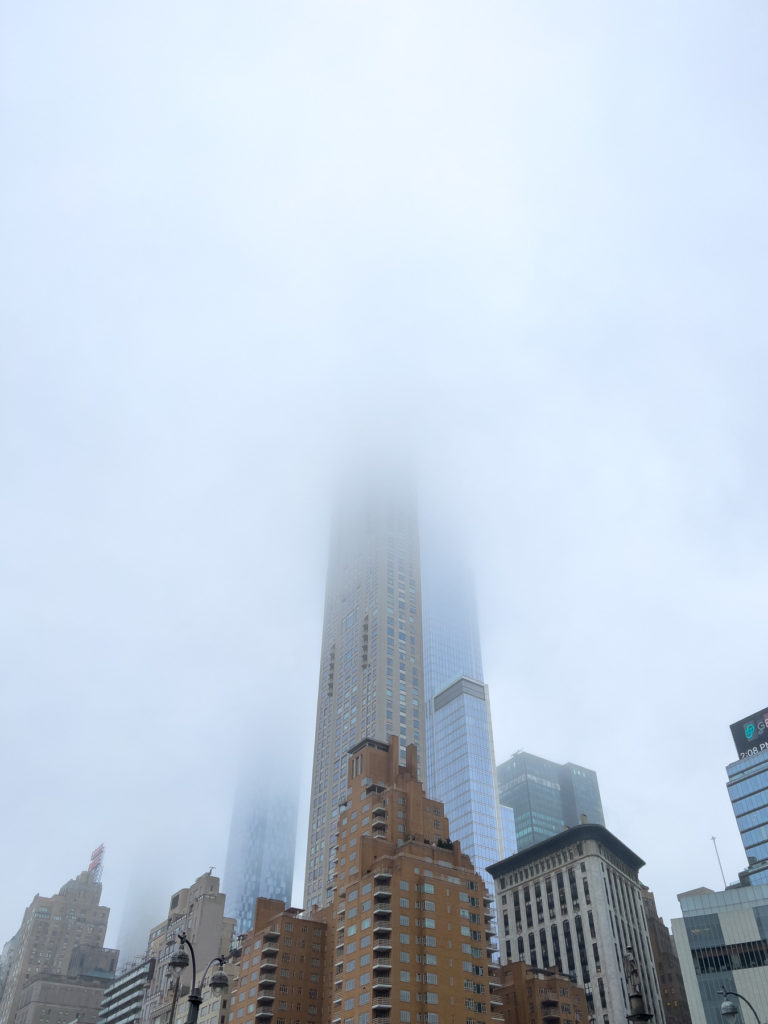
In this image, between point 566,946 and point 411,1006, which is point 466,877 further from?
point 566,946

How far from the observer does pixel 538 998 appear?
144625 mm

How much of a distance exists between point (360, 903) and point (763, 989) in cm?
6840

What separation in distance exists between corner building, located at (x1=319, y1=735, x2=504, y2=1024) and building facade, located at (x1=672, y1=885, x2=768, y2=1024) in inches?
1575

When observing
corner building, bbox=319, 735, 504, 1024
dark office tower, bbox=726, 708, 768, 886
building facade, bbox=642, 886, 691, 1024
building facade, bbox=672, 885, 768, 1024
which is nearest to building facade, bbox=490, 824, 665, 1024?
building facade, bbox=642, 886, 691, 1024

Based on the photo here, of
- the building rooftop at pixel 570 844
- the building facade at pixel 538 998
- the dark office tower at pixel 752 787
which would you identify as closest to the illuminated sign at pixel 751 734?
the dark office tower at pixel 752 787

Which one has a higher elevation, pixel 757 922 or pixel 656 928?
pixel 656 928

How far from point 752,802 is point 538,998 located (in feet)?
214

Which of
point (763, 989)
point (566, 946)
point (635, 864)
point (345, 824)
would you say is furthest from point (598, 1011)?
point (345, 824)

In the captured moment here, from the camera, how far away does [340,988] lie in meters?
124

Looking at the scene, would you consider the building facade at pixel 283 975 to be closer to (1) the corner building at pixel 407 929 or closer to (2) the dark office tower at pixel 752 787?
(1) the corner building at pixel 407 929

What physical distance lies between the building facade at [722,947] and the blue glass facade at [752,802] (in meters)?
23.0

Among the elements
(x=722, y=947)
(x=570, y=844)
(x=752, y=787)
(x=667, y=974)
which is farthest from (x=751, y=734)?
(x=667, y=974)

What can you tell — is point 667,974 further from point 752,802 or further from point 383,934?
point 383,934

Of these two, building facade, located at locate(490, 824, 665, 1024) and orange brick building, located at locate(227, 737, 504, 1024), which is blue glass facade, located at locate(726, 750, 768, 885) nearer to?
building facade, located at locate(490, 824, 665, 1024)
